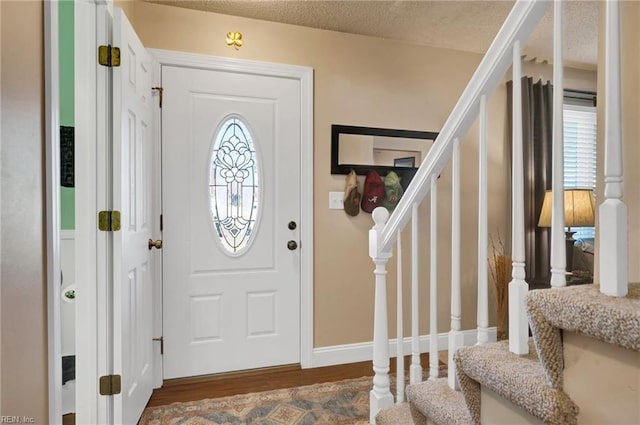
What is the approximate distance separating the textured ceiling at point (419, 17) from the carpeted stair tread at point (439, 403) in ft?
7.32

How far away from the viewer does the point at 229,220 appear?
266 centimetres

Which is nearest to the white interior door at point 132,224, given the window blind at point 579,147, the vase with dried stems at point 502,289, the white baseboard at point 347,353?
the white baseboard at point 347,353

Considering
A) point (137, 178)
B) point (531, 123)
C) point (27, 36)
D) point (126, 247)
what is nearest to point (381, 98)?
point (531, 123)

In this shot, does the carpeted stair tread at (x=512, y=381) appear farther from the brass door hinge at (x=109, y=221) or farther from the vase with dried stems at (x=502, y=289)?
Result: the vase with dried stems at (x=502, y=289)

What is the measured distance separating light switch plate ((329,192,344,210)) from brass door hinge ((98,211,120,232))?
59.1 inches

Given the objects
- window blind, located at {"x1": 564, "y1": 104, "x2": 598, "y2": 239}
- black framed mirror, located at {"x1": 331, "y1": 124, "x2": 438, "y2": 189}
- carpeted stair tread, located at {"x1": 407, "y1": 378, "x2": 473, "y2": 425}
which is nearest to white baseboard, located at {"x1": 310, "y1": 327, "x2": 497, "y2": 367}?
black framed mirror, located at {"x1": 331, "y1": 124, "x2": 438, "y2": 189}

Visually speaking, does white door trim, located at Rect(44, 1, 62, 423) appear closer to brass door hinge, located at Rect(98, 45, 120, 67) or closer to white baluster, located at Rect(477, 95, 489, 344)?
brass door hinge, located at Rect(98, 45, 120, 67)

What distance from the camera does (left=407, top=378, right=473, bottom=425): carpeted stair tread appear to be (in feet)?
3.66

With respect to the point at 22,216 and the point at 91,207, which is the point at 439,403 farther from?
the point at 91,207

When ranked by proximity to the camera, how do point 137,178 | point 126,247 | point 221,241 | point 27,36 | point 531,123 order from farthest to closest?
point 531,123 < point 221,241 < point 137,178 < point 126,247 < point 27,36

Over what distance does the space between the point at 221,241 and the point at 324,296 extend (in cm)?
86

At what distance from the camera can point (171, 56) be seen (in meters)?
2.47

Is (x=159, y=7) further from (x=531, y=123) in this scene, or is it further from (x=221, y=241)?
(x=531, y=123)

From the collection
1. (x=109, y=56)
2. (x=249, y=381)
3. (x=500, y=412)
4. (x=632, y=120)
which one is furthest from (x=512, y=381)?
(x=249, y=381)
